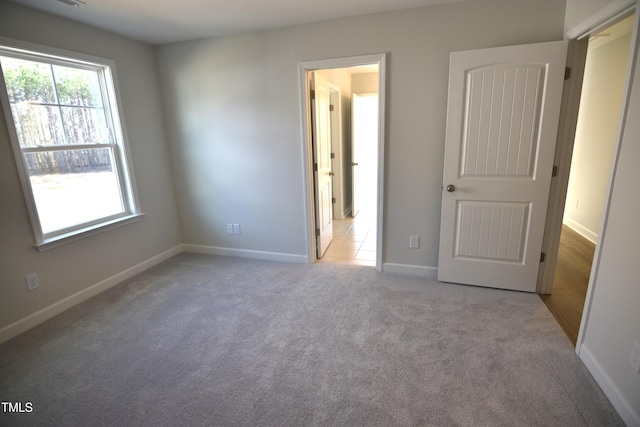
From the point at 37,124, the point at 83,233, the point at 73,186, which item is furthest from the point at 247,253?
the point at 37,124

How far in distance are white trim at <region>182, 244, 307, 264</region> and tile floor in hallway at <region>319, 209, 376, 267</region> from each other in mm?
303

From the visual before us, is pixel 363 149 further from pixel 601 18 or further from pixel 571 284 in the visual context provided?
pixel 601 18

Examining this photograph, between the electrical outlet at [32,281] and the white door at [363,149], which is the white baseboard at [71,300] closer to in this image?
the electrical outlet at [32,281]

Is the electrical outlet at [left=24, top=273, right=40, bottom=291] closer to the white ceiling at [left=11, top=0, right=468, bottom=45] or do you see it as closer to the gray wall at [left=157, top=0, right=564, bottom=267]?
the gray wall at [left=157, top=0, right=564, bottom=267]

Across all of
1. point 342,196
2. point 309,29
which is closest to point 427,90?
point 309,29

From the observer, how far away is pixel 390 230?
3094 millimetres

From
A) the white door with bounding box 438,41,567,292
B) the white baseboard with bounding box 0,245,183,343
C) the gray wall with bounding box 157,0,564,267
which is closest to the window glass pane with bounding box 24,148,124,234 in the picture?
the white baseboard with bounding box 0,245,183,343

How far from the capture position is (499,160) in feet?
8.22

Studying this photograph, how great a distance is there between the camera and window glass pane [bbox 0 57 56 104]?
7.52 ft

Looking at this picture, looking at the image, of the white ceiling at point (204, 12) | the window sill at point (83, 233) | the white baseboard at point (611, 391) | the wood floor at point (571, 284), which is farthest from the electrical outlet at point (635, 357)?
the window sill at point (83, 233)

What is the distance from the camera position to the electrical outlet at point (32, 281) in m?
2.41

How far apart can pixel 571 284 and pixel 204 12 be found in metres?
4.00

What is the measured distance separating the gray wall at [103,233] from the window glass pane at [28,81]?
0.63 feet

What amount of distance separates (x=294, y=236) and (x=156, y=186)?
1.70 metres
